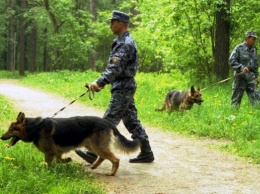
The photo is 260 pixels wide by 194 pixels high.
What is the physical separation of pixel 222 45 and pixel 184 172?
957cm

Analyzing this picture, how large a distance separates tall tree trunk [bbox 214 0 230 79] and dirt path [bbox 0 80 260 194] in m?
6.93

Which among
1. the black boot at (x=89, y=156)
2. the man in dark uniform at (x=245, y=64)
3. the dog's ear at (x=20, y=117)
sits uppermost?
the man in dark uniform at (x=245, y=64)

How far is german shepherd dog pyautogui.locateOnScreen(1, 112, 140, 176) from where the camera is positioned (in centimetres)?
551

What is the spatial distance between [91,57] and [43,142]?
26.3 m

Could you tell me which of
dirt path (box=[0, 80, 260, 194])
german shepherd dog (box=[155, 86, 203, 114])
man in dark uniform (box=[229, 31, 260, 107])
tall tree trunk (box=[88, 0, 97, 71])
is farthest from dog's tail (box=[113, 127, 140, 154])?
tall tree trunk (box=[88, 0, 97, 71])

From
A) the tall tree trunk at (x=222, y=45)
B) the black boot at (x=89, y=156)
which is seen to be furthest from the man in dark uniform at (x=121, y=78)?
the tall tree trunk at (x=222, y=45)

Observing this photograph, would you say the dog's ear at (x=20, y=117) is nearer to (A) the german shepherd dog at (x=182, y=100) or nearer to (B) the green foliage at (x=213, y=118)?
(B) the green foliage at (x=213, y=118)

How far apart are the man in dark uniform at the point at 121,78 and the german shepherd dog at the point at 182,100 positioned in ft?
14.8

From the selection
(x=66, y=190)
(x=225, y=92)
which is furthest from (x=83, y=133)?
(x=225, y=92)

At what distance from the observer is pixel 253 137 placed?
27.2ft

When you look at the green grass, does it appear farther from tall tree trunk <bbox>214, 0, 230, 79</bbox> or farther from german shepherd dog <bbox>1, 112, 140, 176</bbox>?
tall tree trunk <bbox>214, 0, 230, 79</bbox>

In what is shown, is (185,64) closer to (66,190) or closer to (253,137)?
(253,137)

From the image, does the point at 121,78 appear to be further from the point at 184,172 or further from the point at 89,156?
the point at 184,172

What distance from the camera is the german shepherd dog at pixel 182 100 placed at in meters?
10.7
